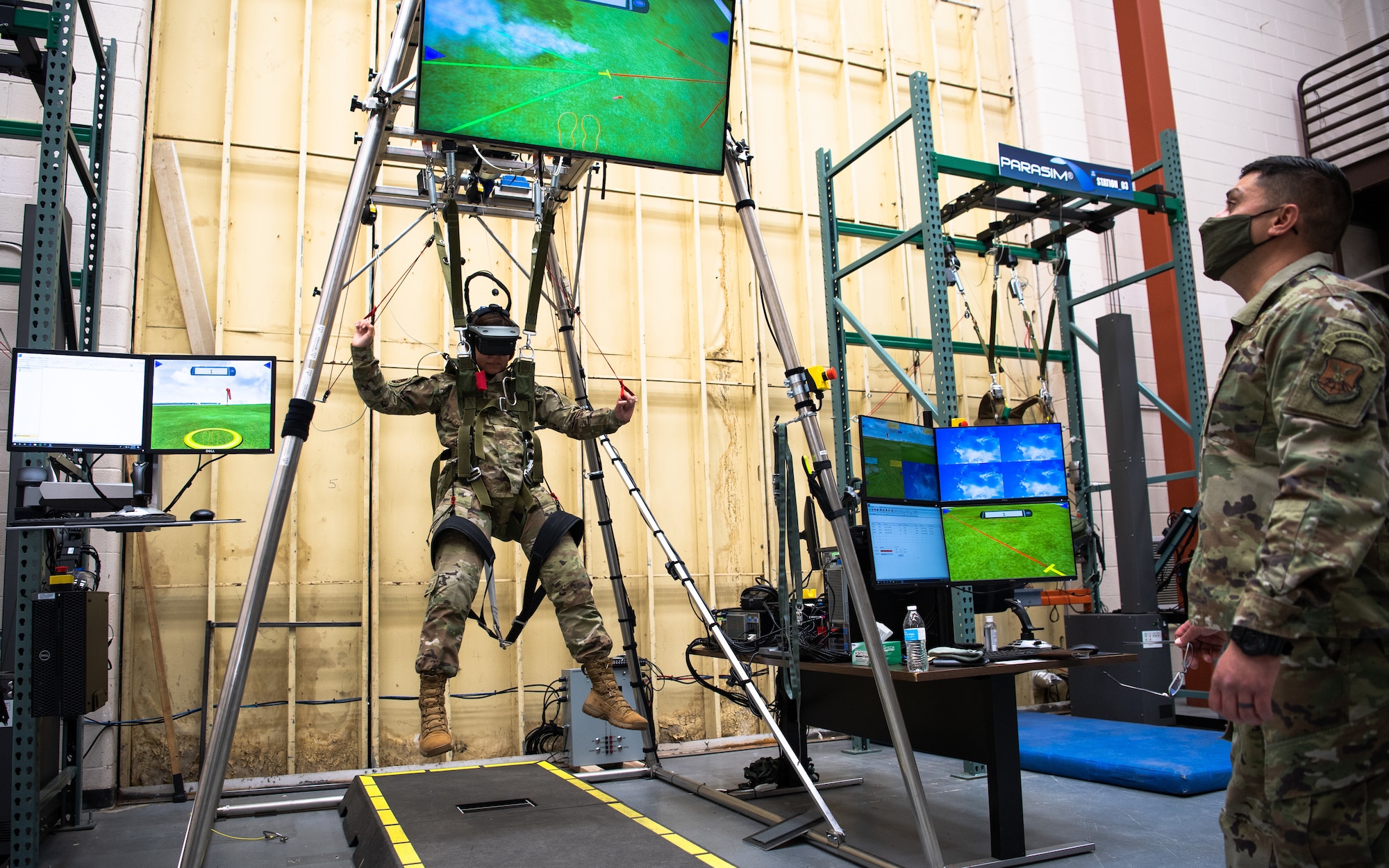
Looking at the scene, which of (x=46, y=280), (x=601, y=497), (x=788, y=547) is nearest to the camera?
(x=46, y=280)

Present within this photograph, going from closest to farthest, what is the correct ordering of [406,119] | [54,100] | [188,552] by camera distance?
1. [54,100]
2. [188,552]
3. [406,119]

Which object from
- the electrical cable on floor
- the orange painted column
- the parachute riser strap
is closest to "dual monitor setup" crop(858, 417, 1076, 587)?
the parachute riser strap

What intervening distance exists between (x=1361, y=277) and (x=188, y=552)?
9.98 metres

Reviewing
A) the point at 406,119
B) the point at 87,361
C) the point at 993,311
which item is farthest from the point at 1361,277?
the point at 87,361

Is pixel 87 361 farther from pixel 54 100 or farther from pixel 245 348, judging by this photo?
pixel 245 348

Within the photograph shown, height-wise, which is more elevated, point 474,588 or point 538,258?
point 538,258

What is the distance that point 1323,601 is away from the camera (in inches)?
62.9

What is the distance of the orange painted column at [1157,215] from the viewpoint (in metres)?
7.79

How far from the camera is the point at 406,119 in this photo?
272 inches

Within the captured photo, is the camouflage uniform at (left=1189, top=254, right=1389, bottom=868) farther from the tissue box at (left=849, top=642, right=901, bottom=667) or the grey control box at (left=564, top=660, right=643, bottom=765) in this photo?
the grey control box at (left=564, top=660, right=643, bottom=765)

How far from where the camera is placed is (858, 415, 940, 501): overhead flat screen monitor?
3682 mm

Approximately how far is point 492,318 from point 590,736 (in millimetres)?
2545

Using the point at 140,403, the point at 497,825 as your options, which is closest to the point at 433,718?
the point at 497,825

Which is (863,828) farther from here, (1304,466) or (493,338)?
(1304,466)
